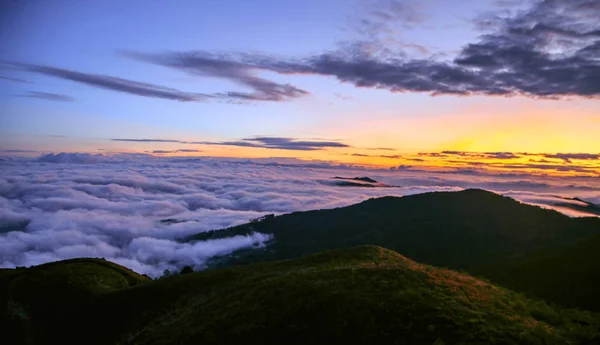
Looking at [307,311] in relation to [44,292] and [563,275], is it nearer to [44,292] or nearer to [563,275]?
→ [44,292]

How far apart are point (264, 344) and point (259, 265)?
24738 millimetres

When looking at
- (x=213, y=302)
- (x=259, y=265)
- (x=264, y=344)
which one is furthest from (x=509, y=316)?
(x=259, y=265)

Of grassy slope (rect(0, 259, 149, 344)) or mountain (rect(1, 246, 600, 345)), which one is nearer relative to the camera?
mountain (rect(1, 246, 600, 345))

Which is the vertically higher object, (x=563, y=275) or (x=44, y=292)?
(x=44, y=292)

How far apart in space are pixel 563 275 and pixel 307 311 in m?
109

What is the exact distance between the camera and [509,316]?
2444 centimetres

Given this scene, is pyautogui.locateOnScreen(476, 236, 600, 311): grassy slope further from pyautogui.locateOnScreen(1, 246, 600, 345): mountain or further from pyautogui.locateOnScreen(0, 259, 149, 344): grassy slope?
pyautogui.locateOnScreen(0, 259, 149, 344): grassy slope

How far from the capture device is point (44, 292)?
150ft

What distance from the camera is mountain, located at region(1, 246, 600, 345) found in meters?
22.2

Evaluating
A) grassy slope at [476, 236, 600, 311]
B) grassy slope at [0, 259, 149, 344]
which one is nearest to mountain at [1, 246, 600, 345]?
grassy slope at [0, 259, 149, 344]

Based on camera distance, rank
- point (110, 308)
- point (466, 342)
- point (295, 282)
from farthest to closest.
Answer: point (110, 308), point (295, 282), point (466, 342)

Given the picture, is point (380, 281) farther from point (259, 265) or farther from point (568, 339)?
point (259, 265)

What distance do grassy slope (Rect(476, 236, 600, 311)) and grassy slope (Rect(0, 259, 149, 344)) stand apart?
272 feet

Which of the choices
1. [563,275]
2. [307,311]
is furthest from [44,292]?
[563,275]
